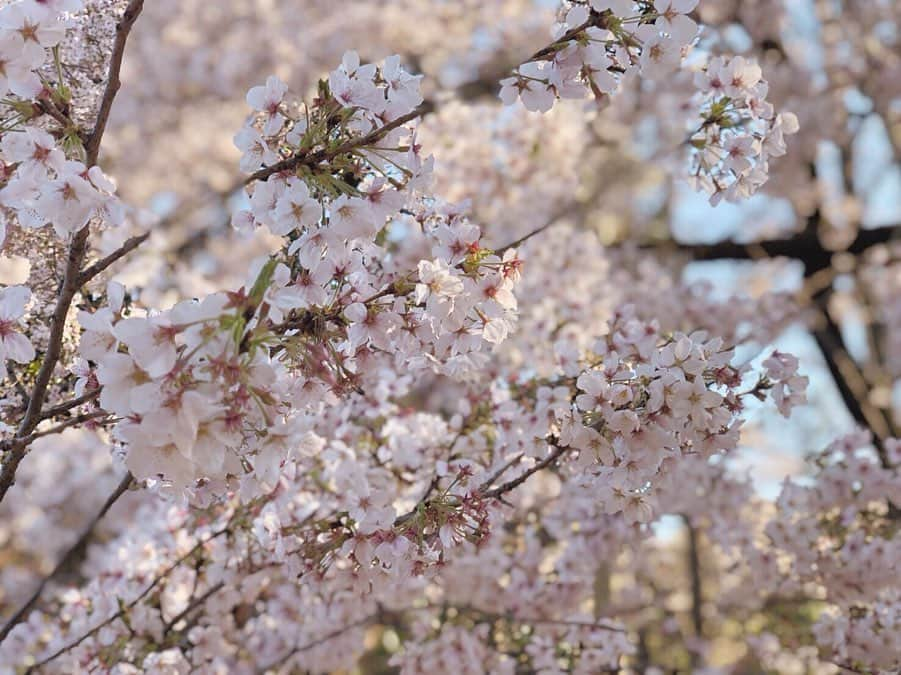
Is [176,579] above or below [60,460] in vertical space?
below

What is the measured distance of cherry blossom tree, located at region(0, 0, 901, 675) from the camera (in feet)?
4.41

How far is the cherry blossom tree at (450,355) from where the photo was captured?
1344mm

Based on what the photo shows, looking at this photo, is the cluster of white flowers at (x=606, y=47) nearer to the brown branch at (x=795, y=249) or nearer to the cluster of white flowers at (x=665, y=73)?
the cluster of white flowers at (x=665, y=73)

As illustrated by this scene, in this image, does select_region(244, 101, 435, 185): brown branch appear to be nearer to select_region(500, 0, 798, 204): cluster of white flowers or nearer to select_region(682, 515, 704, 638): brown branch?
select_region(500, 0, 798, 204): cluster of white flowers

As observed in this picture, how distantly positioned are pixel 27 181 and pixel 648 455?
1.17 m

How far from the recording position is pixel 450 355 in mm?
1636

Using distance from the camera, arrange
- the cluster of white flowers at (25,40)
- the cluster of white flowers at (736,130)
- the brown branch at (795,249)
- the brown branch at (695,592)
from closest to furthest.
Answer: the cluster of white flowers at (25,40), the cluster of white flowers at (736,130), the brown branch at (695,592), the brown branch at (795,249)

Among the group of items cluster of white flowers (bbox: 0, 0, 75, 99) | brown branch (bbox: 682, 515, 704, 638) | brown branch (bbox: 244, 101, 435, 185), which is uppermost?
cluster of white flowers (bbox: 0, 0, 75, 99)

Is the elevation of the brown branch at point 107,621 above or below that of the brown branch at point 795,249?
below

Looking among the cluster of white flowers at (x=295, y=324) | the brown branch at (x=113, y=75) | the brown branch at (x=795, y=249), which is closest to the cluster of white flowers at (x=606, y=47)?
the cluster of white flowers at (x=295, y=324)

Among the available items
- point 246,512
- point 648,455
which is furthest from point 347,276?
point 246,512

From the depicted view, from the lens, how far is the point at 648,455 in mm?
1469

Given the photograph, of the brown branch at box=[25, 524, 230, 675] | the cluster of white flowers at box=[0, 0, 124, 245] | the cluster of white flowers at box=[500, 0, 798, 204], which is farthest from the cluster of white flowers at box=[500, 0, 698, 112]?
the brown branch at box=[25, 524, 230, 675]

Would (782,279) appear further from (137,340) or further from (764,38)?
(137,340)
